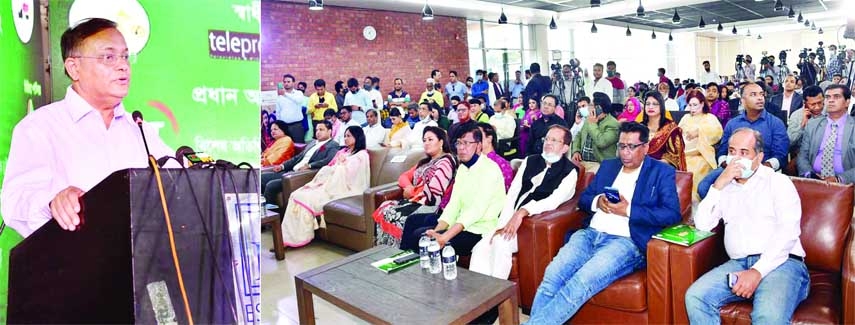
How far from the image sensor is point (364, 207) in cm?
371

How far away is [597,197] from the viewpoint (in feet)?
8.44

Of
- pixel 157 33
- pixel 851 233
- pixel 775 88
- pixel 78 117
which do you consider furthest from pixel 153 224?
pixel 775 88

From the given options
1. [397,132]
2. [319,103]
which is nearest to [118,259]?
[397,132]

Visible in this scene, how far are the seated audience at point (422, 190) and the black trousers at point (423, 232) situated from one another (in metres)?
0.04

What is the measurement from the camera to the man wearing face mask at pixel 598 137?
4.22 m

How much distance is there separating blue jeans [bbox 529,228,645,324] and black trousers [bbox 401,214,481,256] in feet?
1.68

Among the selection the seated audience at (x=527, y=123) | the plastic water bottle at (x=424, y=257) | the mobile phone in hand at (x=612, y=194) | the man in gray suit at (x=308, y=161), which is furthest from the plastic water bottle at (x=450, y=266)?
the seated audience at (x=527, y=123)

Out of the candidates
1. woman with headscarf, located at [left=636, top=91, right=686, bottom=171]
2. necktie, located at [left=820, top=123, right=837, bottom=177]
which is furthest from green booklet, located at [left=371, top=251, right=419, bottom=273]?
necktie, located at [left=820, top=123, right=837, bottom=177]

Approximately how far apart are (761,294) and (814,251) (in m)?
0.46

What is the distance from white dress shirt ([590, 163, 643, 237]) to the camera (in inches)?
97.3

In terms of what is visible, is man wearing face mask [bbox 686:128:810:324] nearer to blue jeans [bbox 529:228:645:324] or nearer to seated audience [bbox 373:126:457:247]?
blue jeans [bbox 529:228:645:324]

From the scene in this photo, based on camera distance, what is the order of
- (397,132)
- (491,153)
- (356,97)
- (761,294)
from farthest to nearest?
1. (356,97)
2. (397,132)
3. (491,153)
4. (761,294)

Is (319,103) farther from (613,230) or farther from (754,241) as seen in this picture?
(754,241)

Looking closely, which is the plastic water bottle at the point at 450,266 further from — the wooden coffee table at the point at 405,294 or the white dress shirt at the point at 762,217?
the white dress shirt at the point at 762,217
